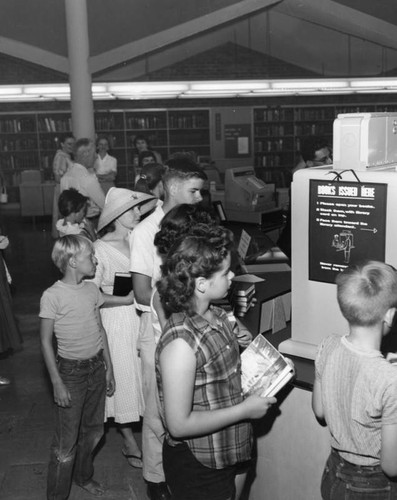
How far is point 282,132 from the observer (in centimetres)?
1399

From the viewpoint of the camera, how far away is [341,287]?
5.65 feet

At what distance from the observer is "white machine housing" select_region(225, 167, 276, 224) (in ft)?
20.1

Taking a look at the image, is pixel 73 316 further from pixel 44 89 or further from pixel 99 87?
pixel 44 89

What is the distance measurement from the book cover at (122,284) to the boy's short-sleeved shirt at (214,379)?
1104mm

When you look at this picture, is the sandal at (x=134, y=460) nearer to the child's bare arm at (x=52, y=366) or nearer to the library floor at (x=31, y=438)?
the library floor at (x=31, y=438)

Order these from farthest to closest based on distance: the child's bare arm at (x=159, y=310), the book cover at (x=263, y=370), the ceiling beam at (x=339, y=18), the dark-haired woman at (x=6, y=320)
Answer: the ceiling beam at (x=339, y=18), the dark-haired woman at (x=6, y=320), the child's bare arm at (x=159, y=310), the book cover at (x=263, y=370)

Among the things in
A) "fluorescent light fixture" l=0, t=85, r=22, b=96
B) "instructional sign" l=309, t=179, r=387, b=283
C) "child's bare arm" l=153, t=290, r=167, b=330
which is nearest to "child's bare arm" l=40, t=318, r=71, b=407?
"child's bare arm" l=153, t=290, r=167, b=330

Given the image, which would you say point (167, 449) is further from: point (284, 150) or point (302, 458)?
point (284, 150)

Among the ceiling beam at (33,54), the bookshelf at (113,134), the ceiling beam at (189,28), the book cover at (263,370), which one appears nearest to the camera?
the book cover at (263,370)

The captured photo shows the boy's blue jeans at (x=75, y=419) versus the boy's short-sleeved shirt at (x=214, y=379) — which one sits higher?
the boy's short-sleeved shirt at (x=214, y=379)

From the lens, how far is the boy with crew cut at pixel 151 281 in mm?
2697

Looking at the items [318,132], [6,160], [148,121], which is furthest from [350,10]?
[6,160]

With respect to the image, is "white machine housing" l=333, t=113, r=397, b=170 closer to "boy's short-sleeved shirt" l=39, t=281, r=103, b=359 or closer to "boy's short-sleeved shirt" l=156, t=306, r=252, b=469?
"boy's short-sleeved shirt" l=156, t=306, r=252, b=469

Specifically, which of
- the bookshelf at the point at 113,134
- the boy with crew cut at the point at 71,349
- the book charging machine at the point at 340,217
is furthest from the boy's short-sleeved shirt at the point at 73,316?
the bookshelf at the point at 113,134
